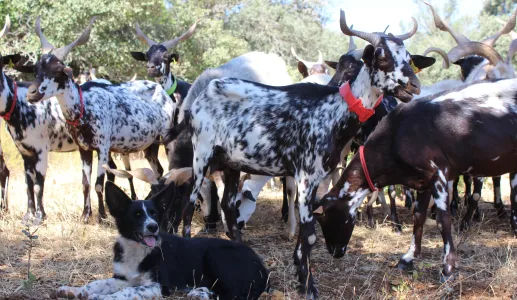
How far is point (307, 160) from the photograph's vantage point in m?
6.00

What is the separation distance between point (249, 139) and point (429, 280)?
2145mm

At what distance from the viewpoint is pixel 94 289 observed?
4.96 metres

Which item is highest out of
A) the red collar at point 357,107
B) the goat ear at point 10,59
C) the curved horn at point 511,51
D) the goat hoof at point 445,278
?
the curved horn at point 511,51

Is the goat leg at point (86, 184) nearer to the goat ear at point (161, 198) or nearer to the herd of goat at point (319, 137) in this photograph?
the herd of goat at point (319, 137)

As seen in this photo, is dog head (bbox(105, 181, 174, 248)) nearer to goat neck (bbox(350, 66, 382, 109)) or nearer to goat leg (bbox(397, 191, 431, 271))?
goat neck (bbox(350, 66, 382, 109))

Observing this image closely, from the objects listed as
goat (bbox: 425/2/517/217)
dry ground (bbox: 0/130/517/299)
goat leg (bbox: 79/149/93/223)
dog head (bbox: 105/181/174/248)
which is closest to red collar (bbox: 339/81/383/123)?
dry ground (bbox: 0/130/517/299)

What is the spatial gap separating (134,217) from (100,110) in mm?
A: 3992

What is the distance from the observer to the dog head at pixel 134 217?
5031 millimetres

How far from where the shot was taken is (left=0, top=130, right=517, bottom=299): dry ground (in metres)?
5.52

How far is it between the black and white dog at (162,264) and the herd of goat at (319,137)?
645 millimetres

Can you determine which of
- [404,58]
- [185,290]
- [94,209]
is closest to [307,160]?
[404,58]

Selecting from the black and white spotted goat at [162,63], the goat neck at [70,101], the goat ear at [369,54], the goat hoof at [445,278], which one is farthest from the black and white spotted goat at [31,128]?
the goat hoof at [445,278]

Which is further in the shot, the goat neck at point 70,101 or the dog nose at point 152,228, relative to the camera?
the goat neck at point 70,101

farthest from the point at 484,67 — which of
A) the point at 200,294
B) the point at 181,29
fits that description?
the point at 181,29
